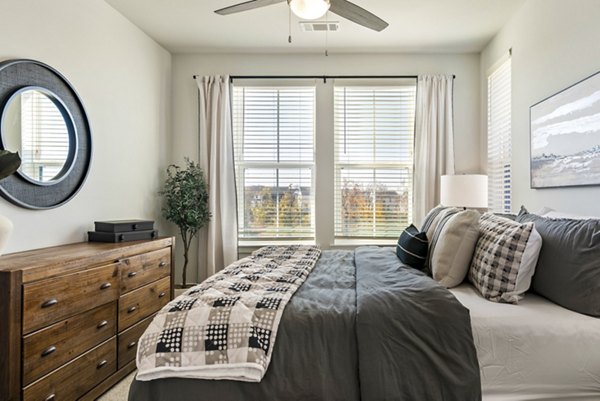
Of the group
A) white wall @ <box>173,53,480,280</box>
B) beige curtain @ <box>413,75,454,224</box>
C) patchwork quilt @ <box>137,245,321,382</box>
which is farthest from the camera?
white wall @ <box>173,53,480,280</box>

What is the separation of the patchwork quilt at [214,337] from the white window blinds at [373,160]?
2.62m

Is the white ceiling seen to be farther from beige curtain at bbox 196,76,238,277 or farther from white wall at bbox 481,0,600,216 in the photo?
beige curtain at bbox 196,76,238,277

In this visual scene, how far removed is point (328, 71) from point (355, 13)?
1833 millimetres

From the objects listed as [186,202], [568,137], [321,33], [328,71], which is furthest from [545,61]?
[186,202]

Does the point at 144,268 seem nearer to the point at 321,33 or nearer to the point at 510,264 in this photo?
the point at 510,264

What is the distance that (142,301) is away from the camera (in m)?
2.56

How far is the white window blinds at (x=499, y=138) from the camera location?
3.33 metres

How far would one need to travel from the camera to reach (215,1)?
116 inches

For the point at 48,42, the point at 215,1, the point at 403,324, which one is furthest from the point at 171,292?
the point at 215,1

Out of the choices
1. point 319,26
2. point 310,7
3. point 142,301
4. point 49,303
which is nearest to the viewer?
point 49,303

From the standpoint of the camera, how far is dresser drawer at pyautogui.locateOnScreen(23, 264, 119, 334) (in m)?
1.66

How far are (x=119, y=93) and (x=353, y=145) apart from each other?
7.98ft

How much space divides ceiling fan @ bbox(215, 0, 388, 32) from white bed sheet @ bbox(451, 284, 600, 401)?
180cm

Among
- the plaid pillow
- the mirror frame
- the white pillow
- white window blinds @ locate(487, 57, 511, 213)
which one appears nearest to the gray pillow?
the plaid pillow
